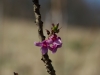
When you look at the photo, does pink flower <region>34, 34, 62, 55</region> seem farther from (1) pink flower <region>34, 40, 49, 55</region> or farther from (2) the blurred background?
(2) the blurred background

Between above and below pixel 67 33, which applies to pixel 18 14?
above

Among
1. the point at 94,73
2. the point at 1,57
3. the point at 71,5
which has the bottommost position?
the point at 94,73

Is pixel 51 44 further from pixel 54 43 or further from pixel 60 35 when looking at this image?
pixel 60 35

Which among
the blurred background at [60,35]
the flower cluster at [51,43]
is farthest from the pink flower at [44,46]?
the blurred background at [60,35]

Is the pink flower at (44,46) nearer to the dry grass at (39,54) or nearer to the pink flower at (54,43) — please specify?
the pink flower at (54,43)

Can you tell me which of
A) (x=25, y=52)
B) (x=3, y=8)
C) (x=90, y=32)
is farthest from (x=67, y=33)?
(x=3, y=8)

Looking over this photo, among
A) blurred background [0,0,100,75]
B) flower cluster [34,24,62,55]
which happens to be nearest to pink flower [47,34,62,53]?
flower cluster [34,24,62,55]

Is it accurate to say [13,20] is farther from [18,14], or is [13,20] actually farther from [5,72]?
[5,72]
